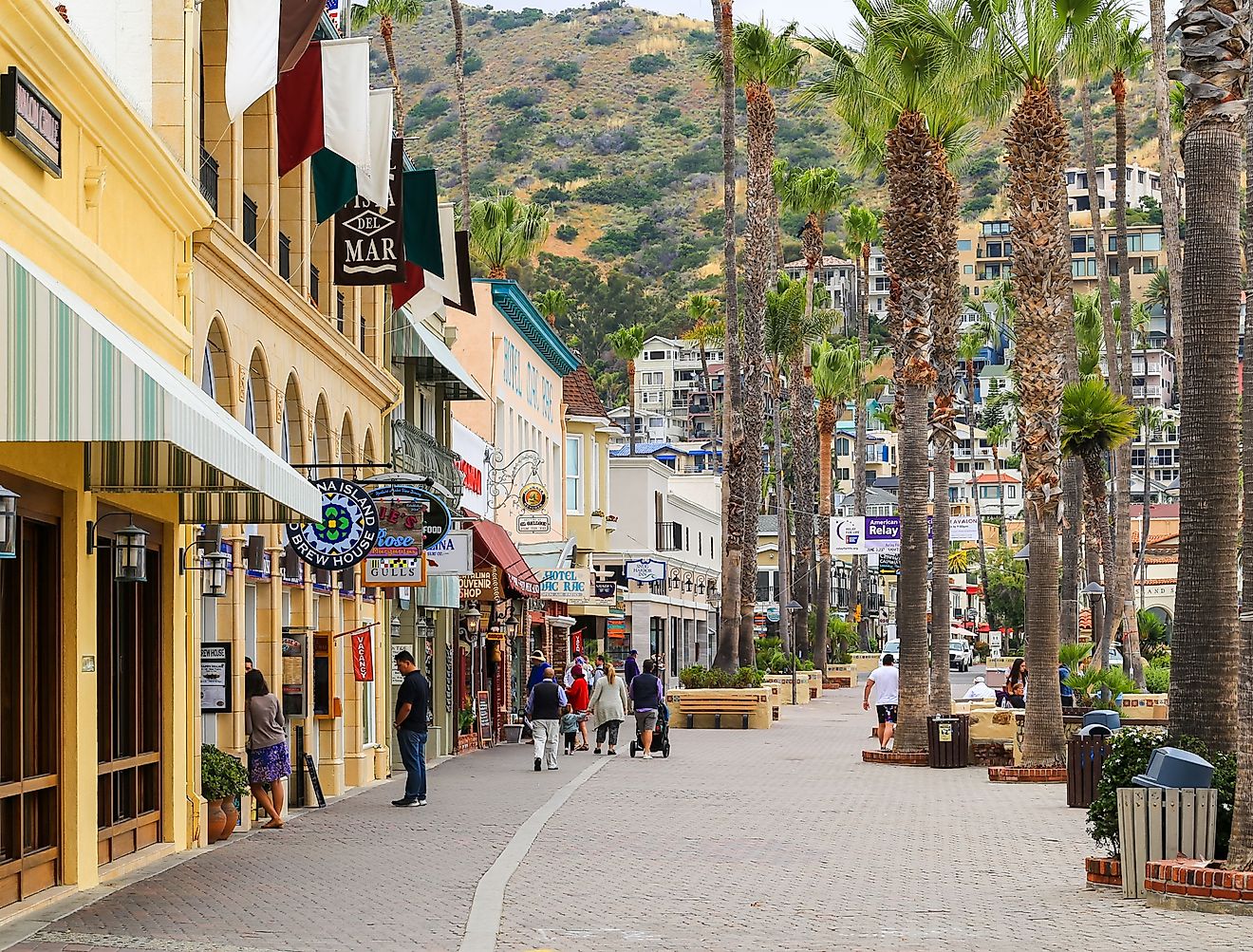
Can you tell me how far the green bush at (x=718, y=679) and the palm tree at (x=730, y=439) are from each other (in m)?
0.70

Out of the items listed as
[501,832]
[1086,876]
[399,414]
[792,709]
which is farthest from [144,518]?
[792,709]

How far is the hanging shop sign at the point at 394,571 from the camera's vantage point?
25.7 m

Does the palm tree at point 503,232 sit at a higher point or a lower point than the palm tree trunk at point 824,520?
higher

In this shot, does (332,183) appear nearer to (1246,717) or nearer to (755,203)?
(1246,717)

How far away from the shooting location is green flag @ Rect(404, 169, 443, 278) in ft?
81.0

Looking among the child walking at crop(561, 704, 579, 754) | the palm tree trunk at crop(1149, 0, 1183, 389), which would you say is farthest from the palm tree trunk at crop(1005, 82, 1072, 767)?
the palm tree trunk at crop(1149, 0, 1183, 389)

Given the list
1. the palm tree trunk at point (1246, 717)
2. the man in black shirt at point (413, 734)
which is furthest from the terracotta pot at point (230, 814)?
the palm tree trunk at point (1246, 717)

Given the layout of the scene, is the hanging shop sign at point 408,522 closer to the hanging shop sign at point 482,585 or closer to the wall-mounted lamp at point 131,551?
the wall-mounted lamp at point 131,551

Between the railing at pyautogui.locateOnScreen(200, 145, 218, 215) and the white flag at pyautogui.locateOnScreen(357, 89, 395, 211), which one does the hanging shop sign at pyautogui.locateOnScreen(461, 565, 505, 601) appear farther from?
the railing at pyautogui.locateOnScreen(200, 145, 218, 215)

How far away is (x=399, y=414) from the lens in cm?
3244

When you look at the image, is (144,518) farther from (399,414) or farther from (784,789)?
(399,414)

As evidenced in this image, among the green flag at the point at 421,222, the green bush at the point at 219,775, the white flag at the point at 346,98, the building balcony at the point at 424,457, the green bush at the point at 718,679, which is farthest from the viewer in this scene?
the green bush at the point at 718,679

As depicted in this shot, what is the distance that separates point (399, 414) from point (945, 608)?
12214mm

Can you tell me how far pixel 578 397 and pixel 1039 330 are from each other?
35.5m
